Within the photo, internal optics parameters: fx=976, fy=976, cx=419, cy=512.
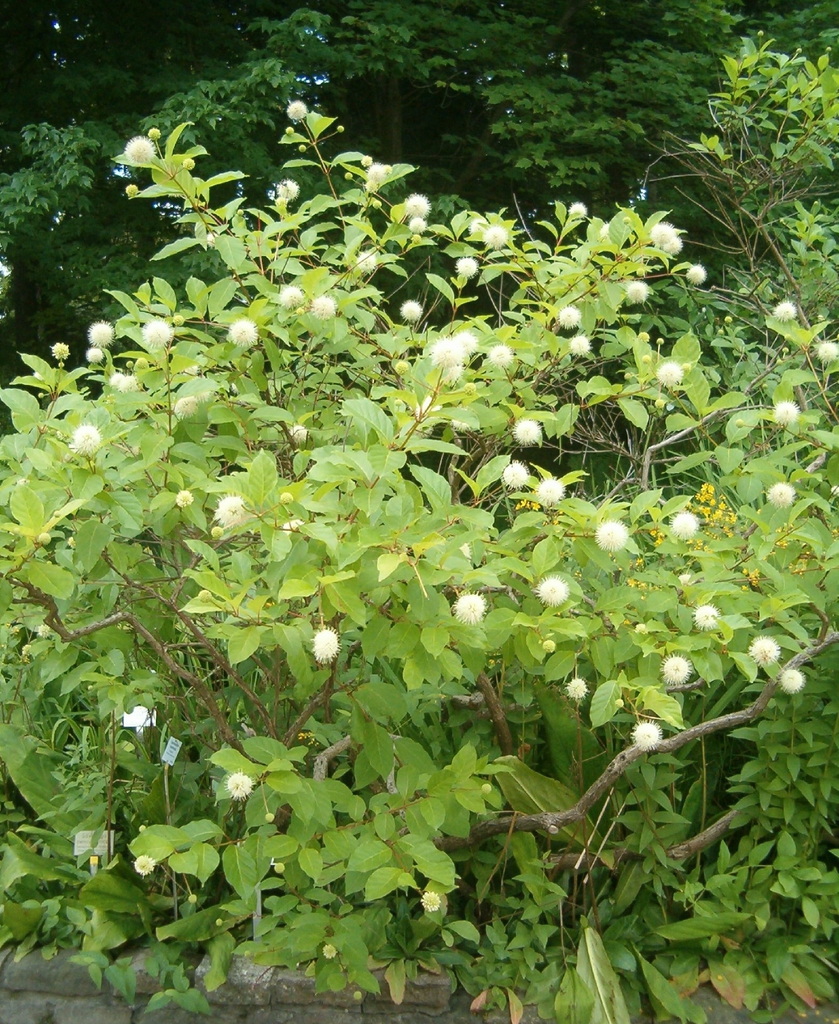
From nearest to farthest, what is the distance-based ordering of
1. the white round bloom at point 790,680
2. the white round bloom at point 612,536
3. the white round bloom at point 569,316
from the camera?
1. the white round bloom at point 612,536
2. the white round bloom at point 790,680
3. the white round bloom at point 569,316

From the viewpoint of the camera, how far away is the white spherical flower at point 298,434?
7.34 feet

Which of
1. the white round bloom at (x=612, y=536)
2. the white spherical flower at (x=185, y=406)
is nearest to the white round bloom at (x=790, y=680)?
the white round bloom at (x=612, y=536)

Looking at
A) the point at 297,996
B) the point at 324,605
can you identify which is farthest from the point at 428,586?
the point at 297,996

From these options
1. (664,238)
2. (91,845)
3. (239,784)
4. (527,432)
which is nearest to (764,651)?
(527,432)

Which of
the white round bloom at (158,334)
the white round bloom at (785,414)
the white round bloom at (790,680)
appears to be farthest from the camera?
the white round bloom at (785,414)

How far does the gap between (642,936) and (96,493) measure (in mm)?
1752

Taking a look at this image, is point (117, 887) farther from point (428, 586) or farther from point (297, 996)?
point (428, 586)

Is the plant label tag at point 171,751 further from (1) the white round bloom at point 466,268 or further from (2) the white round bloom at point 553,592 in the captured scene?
(1) the white round bloom at point 466,268

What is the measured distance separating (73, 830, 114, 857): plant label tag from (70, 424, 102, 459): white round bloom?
1.37 metres

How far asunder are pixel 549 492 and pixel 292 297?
2.19 ft

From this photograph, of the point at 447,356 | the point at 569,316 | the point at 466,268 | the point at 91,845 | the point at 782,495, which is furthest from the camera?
the point at 91,845

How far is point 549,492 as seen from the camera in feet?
6.22

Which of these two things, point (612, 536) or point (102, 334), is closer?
point (612, 536)

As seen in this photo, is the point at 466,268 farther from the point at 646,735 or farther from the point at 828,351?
the point at 646,735
